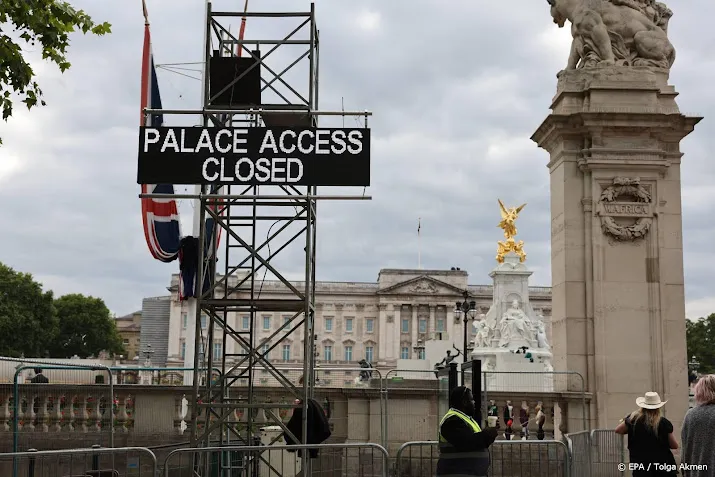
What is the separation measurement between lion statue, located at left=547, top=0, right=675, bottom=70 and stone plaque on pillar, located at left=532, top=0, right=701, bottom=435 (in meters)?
0.03

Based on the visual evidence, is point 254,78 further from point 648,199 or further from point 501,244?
point 501,244

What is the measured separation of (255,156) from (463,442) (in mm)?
5200

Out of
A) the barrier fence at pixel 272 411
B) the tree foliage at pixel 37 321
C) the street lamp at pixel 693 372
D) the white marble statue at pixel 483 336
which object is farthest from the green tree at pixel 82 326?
the barrier fence at pixel 272 411

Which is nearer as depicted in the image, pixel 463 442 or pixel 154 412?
pixel 463 442

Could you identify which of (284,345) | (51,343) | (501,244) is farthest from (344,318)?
(501,244)

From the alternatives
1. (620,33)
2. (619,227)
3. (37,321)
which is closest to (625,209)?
(619,227)

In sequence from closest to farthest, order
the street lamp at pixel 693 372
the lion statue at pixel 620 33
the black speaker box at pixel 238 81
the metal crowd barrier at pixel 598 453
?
the metal crowd barrier at pixel 598 453
the black speaker box at pixel 238 81
the lion statue at pixel 620 33
the street lamp at pixel 693 372

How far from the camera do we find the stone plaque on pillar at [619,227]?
18.3 metres

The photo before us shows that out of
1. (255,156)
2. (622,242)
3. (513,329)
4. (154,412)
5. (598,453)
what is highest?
(255,156)

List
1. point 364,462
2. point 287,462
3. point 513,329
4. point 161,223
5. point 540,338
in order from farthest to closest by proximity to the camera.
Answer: point 540,338 < point 513,329 < point 161,223 < point 287,462 < point 364,462

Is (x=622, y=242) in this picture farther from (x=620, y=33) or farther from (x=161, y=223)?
(x=161, y=223)

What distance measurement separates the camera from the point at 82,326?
12450 cm

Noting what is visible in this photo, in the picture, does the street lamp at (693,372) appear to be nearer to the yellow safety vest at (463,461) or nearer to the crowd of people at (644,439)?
the crowd of people at (644,439)

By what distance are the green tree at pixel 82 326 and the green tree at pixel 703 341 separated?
71806 mm
